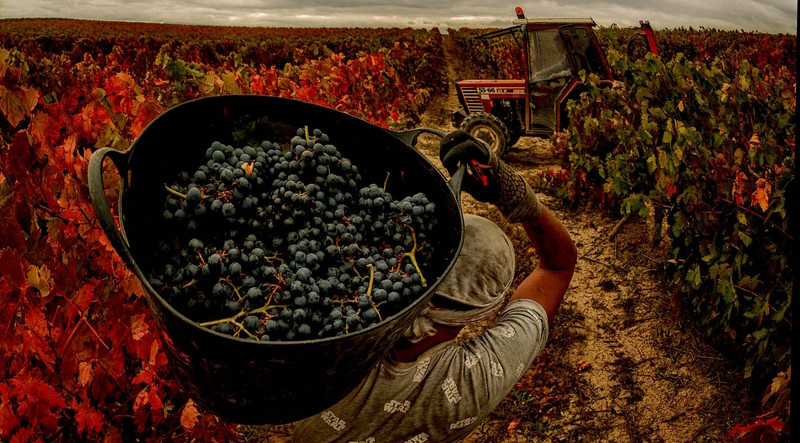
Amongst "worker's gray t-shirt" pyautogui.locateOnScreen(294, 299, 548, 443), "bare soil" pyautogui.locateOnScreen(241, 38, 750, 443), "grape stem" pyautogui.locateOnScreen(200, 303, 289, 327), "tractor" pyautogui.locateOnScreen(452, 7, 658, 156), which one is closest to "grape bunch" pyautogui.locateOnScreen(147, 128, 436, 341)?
"grape stem" pyautogui.locateOnScreen(200, 303, 289, 327)

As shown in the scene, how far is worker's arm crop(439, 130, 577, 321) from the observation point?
61.3 inches

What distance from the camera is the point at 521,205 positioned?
1.75 metres

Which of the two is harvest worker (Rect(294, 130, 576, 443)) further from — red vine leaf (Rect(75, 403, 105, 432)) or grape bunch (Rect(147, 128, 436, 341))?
red vine leaf (Rect(75, 403, 105, 432))

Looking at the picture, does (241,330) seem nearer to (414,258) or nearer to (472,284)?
(414,258)

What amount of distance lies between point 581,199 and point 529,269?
188 centimetres

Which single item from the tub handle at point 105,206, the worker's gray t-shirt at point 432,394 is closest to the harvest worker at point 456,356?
the worker's gray t-shirt at point 432,394

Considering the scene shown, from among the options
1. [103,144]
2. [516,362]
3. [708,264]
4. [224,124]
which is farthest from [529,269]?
[224,124]

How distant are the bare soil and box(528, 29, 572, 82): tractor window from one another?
4.00 m

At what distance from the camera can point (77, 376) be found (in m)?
1.75

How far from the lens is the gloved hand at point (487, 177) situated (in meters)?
1.51

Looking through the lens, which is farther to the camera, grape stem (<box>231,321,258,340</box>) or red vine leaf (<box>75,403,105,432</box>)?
red vine leaf (<box>75,403,105,432</box>)

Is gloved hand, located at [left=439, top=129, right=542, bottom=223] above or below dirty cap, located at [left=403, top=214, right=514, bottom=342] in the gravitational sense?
above

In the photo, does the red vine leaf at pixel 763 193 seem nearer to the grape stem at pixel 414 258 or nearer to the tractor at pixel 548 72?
the grape stem at pixel 414 258

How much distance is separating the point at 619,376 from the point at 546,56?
19.1 ft
